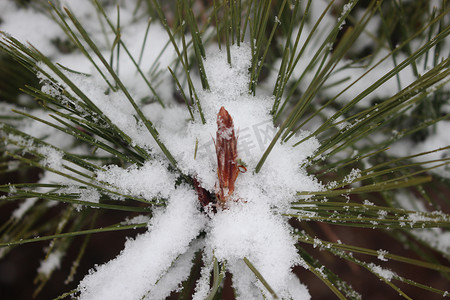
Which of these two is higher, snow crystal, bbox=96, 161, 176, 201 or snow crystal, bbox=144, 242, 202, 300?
snow crystal, bbox=96, 161, 176, 201

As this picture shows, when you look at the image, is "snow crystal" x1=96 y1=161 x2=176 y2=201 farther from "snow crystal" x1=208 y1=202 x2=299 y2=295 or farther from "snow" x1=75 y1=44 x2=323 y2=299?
"snow crystal" x1=208 y1=202 x2=299 y2=295

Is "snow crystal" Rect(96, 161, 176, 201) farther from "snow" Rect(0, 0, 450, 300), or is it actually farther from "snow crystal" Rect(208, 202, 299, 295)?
"snow crystal" Rect(208, 202, 299, 295)

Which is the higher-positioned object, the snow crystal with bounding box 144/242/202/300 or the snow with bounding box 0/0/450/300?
the snow with bounding box 0/0/450/300

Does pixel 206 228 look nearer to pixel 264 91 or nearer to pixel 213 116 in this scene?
pixel 213 116

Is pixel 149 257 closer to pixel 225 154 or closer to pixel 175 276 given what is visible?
pixel 175 276

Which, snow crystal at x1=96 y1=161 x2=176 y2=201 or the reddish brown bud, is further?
snow crystal at x1=96 y1=161 x2=176 y2=201

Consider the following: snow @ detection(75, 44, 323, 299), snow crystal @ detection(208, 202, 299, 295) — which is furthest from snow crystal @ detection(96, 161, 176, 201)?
snow crystal @ detection(208, 202, 299, 295)

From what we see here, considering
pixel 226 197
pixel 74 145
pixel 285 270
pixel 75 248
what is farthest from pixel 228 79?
pixel 75 248

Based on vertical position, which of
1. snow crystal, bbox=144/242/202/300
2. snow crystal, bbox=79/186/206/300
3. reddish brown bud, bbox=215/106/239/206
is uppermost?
reddish brown bud, bbox=215/106/239/206

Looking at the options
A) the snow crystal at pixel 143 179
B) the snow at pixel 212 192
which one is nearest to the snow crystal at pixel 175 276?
the snow at pixel 212 192
